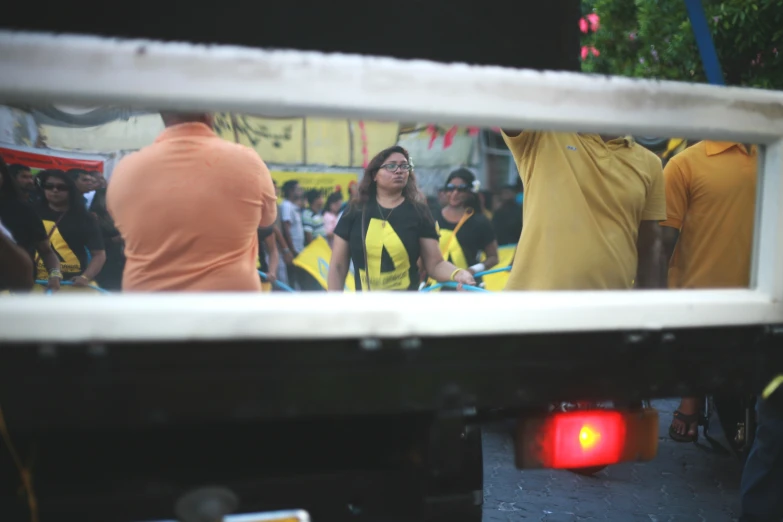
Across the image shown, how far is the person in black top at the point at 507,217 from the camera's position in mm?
8602

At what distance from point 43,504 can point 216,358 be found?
54cm

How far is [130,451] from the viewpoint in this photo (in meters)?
1.52

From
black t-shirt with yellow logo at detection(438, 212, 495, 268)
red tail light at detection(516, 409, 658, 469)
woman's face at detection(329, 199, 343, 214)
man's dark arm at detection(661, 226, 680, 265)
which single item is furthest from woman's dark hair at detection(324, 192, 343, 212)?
red tail light at detection(516, 409, 658, 469)

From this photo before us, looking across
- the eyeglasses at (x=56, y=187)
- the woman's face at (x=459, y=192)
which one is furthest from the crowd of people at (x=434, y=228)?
the woman's face at (x=459, y=192)

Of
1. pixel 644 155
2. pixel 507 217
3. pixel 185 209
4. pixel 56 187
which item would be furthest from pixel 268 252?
pixel 185 209

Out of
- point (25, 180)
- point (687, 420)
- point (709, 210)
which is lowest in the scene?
point (687, 420)

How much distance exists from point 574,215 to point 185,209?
1.31m

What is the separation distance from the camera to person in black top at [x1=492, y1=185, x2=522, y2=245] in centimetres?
860

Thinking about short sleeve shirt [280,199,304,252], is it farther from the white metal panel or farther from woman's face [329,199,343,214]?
the white metal panel

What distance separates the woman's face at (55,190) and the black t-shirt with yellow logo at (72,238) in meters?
0.09

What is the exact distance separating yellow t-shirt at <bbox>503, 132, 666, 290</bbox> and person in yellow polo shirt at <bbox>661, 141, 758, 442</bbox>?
0.51 m

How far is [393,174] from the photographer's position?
13.0 ft

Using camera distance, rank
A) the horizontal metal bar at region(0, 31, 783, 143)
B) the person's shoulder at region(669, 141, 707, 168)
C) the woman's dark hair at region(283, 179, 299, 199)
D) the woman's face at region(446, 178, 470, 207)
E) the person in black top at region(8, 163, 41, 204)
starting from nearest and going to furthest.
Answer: the horizontal metal bar at region(0, 31, 783, 143) < the person's shoulder at region(669, 141, 707, 168) < the person in black top at region(8, 163, 41, 204) < the woman's face at region(446, 178, 470, 207) < the woman's dark hair at region(283, 179, 299, 199)

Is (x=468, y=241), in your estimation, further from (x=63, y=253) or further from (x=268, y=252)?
(x=63, y=253)
